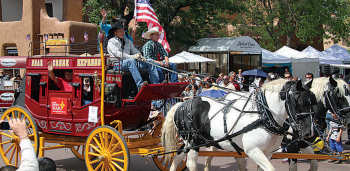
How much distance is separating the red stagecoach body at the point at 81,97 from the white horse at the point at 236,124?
678mm

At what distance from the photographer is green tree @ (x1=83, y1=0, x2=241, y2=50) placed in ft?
62.4

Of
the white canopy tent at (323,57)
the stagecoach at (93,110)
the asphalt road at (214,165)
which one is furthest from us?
the white canopy tent at (323,57)

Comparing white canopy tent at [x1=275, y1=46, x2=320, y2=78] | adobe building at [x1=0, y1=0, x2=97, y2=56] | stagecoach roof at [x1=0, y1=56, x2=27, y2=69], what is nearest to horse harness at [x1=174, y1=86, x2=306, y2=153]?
white canopy tent at [x1=275, y1=46, x2=320, y2=78]

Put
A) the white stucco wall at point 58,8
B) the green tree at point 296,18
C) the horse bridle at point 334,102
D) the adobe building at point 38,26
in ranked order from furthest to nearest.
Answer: the white stucco wall at point 58,8 < the adobe building at point 38,26 < the green tree at point 296,18 < the horse bridle at point 334,102

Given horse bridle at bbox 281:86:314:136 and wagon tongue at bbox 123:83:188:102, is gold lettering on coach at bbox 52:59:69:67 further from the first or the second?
horse bridle at bbox 281:86:314:136

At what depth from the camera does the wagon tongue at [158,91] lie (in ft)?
19.7

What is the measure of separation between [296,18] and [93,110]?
18945mm

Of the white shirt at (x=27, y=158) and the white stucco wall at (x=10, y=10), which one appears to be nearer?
the white shirt at (x=27, y=158)

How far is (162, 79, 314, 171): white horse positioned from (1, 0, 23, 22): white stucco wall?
2401cm

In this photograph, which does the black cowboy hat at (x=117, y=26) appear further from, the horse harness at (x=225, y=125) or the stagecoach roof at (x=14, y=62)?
the stagecoach roof at (x=14, y=62)

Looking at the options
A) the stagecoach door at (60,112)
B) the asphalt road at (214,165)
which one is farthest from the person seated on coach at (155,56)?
the asphalt road at (214,165)

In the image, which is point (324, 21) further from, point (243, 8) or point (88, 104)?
point (88, 104)

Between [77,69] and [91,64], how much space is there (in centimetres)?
36

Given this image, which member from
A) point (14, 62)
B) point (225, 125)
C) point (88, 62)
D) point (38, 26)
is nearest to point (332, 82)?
point (225, 125)
